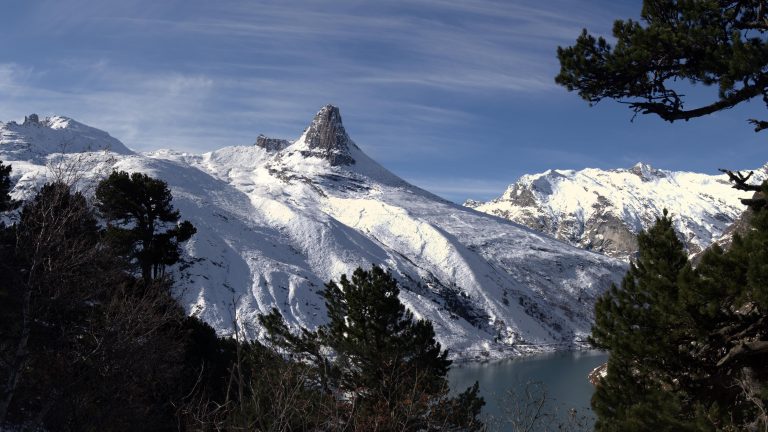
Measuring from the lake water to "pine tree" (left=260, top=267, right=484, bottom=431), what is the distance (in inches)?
1880

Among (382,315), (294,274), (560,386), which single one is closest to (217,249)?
(294,274)

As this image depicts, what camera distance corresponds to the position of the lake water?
9188 cm

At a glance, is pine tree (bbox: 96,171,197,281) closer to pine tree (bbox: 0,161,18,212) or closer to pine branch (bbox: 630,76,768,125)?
pine tree (bbox: 0,161,18,212)

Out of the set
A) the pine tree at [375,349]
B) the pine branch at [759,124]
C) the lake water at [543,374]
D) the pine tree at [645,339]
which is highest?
the pine branch at [759,124]

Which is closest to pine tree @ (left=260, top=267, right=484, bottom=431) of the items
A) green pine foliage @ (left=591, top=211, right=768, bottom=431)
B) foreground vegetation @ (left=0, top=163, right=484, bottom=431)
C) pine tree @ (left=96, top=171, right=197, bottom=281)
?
foreground vegetation @ (left=0, top=163, right=484, bottom=431)

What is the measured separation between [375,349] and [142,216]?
14.0 meters

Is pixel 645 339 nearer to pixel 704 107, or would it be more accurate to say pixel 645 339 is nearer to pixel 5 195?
pixel 704 107

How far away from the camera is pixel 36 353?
62.5ft

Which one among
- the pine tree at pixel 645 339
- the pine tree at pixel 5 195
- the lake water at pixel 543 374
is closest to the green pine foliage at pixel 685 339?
the pine tree at pixel 645 339

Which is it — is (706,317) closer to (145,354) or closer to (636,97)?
(636,97)

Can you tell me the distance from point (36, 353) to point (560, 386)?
326ft

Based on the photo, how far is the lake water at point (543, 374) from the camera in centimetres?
9188

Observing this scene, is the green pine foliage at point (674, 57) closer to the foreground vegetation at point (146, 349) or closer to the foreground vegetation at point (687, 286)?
the foreground vegetation at point (687, 286)

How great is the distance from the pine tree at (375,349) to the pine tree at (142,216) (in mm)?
6071
